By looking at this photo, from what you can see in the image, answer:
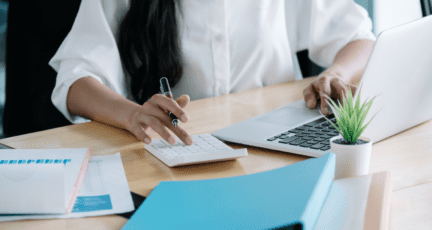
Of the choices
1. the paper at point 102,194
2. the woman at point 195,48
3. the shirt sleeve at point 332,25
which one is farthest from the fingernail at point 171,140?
the shirt sleeve at point 332,25

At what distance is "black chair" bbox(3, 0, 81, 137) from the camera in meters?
1.43

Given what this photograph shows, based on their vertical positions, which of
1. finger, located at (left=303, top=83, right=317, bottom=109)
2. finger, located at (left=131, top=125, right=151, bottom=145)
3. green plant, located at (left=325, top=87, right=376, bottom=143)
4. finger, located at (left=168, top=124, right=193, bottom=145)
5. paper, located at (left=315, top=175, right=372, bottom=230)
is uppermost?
green plant, located at (left=325, top=87, right=376, bottom=143)

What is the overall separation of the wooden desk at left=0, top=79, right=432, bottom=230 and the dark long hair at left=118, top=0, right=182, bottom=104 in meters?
0.19

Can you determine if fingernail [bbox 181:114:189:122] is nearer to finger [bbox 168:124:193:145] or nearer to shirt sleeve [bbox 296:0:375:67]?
finger [bbox 168:124:193:145]

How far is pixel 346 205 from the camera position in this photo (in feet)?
1.70

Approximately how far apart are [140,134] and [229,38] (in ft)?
2.11

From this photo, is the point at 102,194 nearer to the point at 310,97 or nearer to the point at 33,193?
the point at 33,193

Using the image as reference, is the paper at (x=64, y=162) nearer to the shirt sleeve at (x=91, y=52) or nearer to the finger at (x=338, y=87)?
the shirt sleeve at (x=91, y=52)

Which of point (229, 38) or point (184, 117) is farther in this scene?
point (229, 38)

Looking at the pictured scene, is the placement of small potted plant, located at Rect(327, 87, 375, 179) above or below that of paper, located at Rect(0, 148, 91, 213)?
above

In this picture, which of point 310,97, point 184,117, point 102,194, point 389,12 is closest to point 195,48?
point 310,97

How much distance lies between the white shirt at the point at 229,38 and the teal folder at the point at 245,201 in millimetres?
711

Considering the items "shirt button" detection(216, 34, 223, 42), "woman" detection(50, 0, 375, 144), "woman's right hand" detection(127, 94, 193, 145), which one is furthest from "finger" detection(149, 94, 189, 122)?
"shirt button" detection(216, 34, 223, 42)

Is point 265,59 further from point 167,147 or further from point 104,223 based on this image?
point 104,223
